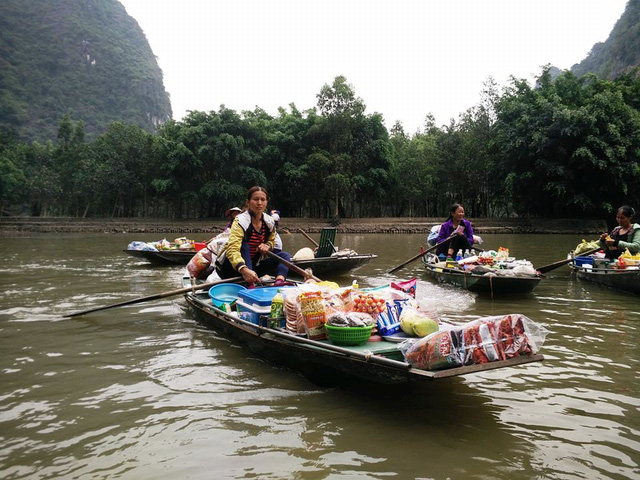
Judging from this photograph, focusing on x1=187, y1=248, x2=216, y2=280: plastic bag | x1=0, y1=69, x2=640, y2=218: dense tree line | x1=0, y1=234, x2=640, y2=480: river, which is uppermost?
x1=0, y1=69, x2=640, y2=218: dense tree line

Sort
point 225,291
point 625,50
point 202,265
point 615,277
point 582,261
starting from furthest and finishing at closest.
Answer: point 625,50 → point 582,261 → point 615,277 → point 202,265 → point 225,291

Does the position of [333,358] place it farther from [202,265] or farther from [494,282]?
[494,282]

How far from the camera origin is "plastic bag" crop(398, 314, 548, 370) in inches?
109

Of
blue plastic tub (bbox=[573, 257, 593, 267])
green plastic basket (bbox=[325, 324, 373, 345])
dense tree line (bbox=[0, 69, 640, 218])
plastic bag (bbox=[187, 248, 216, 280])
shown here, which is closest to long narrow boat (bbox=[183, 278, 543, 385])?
green plastic basket (bbox=[325, 324, 373, 345])

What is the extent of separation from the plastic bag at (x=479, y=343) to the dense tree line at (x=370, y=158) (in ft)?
86.6

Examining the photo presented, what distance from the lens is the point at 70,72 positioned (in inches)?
3556

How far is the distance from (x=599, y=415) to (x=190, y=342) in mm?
3746

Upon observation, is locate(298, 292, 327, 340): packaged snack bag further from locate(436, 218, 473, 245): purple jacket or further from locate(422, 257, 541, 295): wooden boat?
locate(436, 218, 473, 245): purple jacket

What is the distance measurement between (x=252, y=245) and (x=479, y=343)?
138 inches

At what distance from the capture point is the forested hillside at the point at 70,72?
7569 cm

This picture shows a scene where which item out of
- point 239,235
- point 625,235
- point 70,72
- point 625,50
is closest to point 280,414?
point 239,235

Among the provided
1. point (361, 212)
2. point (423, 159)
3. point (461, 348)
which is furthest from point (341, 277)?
point (361, 212)

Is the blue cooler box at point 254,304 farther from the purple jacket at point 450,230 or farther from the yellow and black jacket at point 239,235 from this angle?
the purple jacket at point 450,230

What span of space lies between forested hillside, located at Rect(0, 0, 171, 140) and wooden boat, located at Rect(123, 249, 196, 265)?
68.8 m
